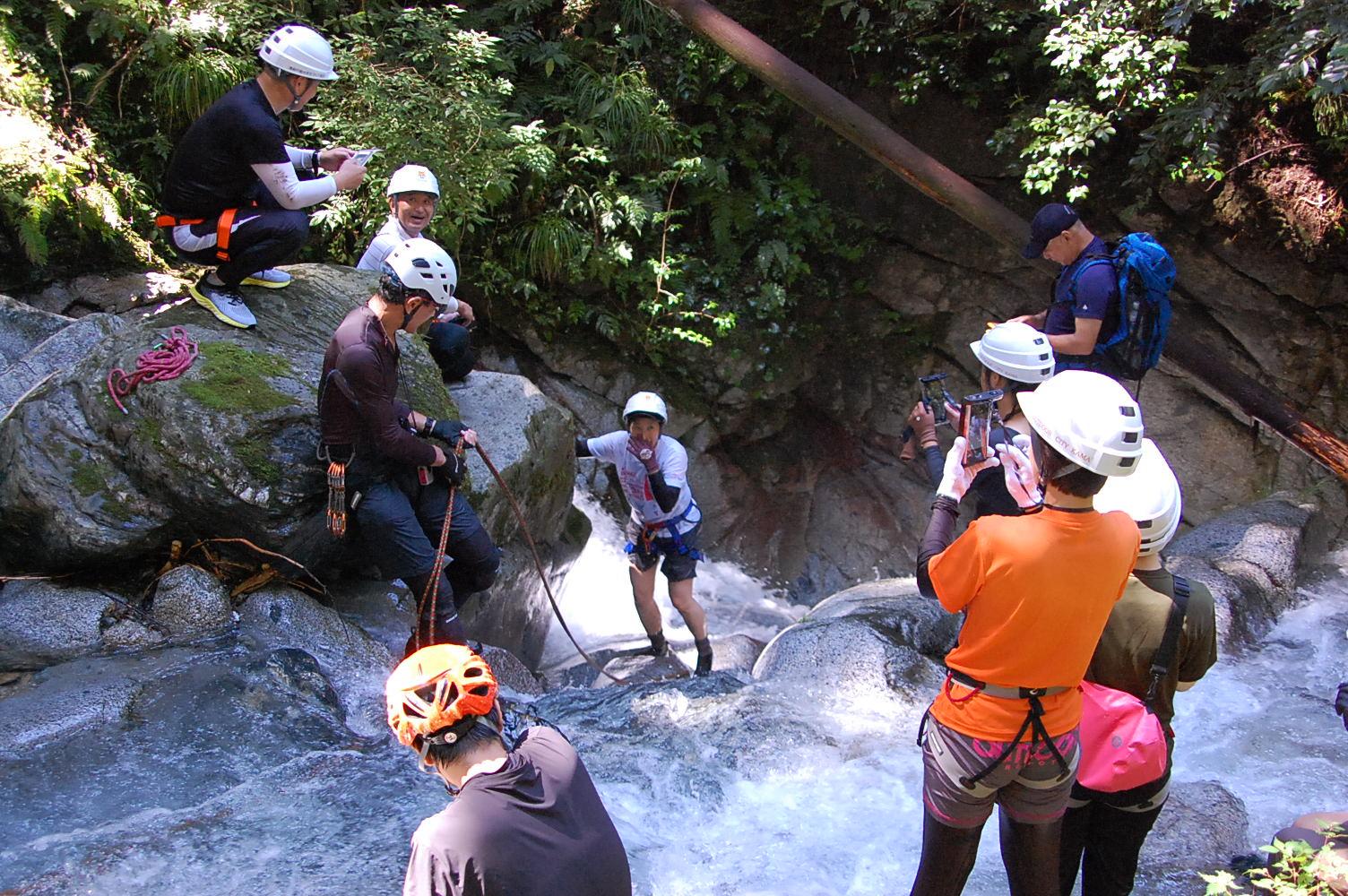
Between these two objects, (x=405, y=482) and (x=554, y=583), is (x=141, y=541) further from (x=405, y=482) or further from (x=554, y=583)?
(x=554, y=583)

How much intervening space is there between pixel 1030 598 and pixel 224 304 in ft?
16.5

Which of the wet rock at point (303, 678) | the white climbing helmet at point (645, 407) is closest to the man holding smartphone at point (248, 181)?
the wet rock at point (303, 678)

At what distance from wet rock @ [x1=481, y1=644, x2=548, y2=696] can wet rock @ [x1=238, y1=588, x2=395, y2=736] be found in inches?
26.1

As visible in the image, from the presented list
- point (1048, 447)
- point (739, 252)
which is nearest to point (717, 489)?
point (739, 252)

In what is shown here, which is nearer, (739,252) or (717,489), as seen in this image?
(739,252)

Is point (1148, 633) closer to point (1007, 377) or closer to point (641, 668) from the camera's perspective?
point (1007, 377)

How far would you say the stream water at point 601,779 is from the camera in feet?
12.4

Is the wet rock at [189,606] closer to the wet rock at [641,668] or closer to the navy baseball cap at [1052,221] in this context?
the wet rock at [641,668]

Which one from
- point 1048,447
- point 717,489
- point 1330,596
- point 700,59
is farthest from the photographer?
point 717,489

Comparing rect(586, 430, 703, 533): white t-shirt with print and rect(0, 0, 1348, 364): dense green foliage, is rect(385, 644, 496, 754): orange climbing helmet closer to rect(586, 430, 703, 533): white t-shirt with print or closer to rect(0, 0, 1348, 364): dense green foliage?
rect(586, 430, 703, 533): white t-shirt with print

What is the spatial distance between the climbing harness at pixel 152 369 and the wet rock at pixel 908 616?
4.27 m

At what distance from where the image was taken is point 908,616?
20.7 feet

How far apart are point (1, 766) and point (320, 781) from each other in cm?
132

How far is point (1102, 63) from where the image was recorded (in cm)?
830
